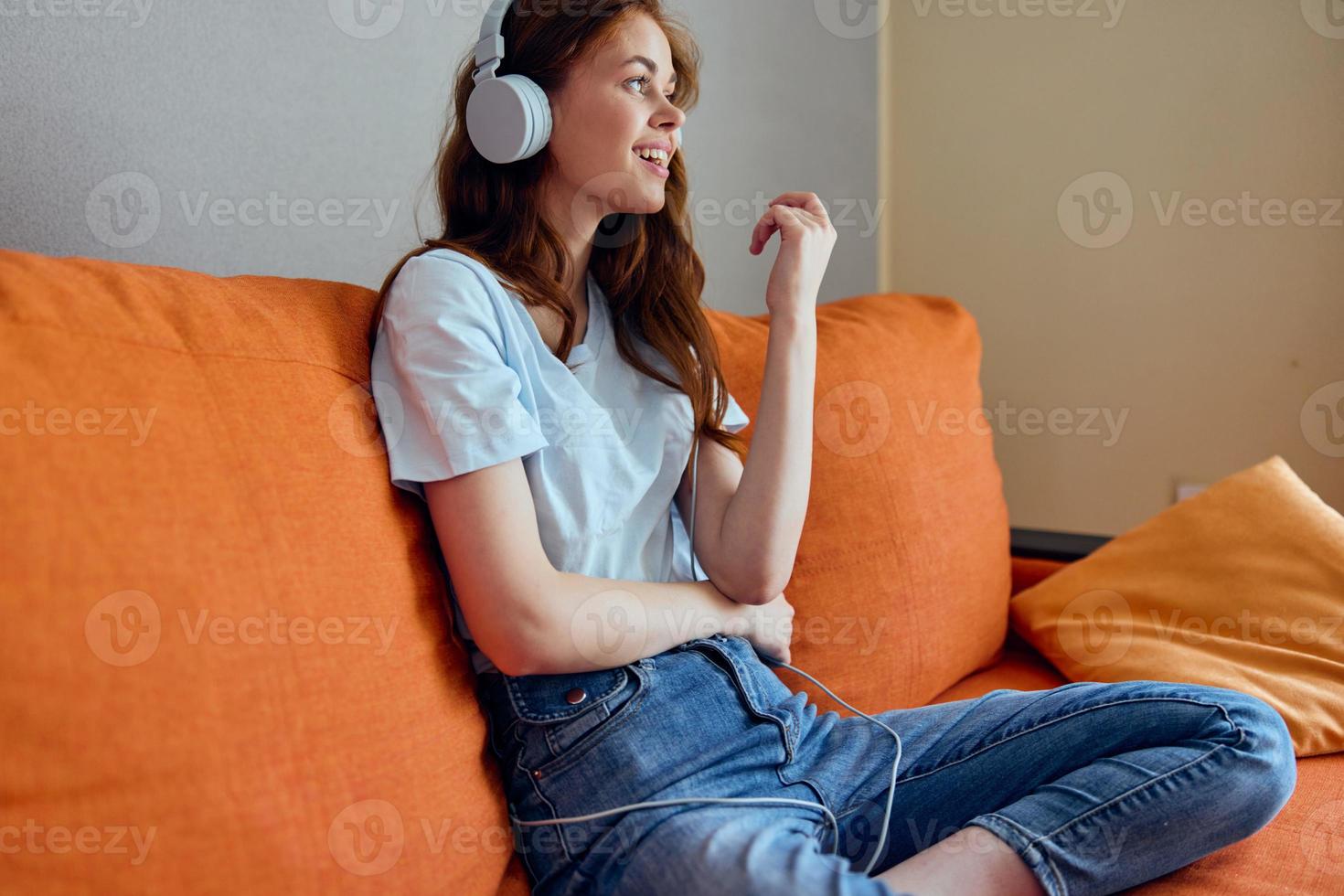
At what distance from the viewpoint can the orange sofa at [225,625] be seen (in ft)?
2.29

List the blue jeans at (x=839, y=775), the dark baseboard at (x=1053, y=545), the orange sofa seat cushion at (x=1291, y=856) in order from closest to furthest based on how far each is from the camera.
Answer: the blue jeans at (x=839, y=775) → the orange sofa seat cushion at (x=1291, y=856) → the dark baseboard at (x=1053, y=545)

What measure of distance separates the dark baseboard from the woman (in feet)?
2.04

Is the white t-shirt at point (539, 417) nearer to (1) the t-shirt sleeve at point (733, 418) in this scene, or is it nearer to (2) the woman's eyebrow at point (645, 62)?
(1) the t-shirt sleeve at point (733, 418)

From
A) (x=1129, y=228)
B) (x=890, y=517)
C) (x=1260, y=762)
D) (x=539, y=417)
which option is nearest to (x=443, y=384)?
(x=539, y=417)

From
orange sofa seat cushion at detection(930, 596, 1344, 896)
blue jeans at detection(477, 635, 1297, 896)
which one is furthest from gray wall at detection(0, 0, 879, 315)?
orange sofa seat cushion at detection(930, 596, 1344, 896)

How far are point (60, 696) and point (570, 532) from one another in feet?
1.57

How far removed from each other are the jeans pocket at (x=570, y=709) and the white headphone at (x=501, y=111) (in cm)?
55

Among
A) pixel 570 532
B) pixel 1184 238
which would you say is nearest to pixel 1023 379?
pixel 1184 238

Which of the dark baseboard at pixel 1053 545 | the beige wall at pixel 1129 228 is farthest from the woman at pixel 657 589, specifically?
the beige wall at pixel 1129 228

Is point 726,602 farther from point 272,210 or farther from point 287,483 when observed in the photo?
point 272,210

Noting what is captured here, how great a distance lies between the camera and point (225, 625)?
0.78m

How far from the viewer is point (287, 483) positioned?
2.81 feet

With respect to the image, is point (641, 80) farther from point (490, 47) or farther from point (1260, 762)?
point (1260, 762)

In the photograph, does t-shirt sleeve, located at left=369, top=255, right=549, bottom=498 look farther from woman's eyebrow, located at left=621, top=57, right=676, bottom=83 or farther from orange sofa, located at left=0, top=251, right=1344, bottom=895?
woman's eyebrow, located at left=621, top=57, right=676, bottom=83
